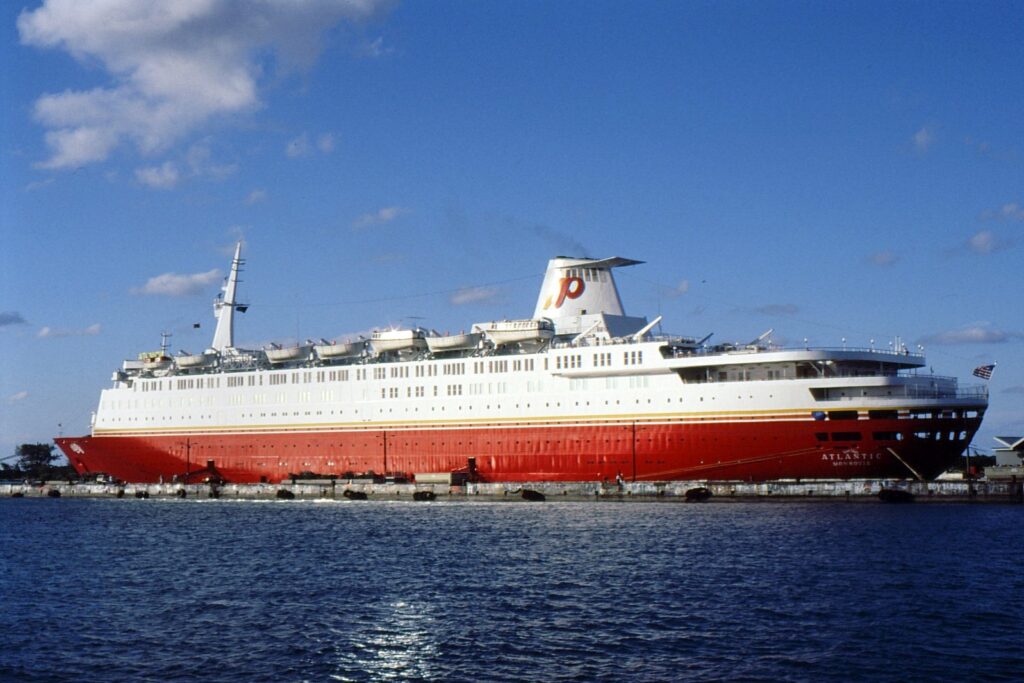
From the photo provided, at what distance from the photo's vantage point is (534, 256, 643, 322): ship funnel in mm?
64500

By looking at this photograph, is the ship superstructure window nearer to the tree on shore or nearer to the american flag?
the american flag

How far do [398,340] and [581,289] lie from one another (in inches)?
467

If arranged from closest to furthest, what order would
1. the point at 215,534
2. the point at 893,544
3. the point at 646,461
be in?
1. the point at 893,544
2. the point at 215,534
3. the point at 646,461

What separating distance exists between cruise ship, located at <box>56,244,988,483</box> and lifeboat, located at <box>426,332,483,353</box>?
0.13 m

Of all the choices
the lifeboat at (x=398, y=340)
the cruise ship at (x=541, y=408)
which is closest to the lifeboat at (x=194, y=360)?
the cruise ship at (x=541, y=408)

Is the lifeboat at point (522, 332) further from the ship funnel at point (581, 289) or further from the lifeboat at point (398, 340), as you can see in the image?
the lifeboat at point (398, 340)

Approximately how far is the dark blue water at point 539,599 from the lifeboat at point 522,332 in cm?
1690

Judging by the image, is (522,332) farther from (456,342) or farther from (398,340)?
(398,340)

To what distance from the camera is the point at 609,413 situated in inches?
2206

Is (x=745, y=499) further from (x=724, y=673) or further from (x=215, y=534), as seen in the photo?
(x=724, y=673)

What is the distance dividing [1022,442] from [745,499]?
30.9 m

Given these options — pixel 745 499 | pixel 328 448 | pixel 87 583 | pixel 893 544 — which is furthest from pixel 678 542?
pixel 328 448

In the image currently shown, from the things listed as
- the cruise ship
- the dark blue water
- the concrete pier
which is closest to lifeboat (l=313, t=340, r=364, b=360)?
the cruise ship

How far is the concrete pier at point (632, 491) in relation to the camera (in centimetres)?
4881
